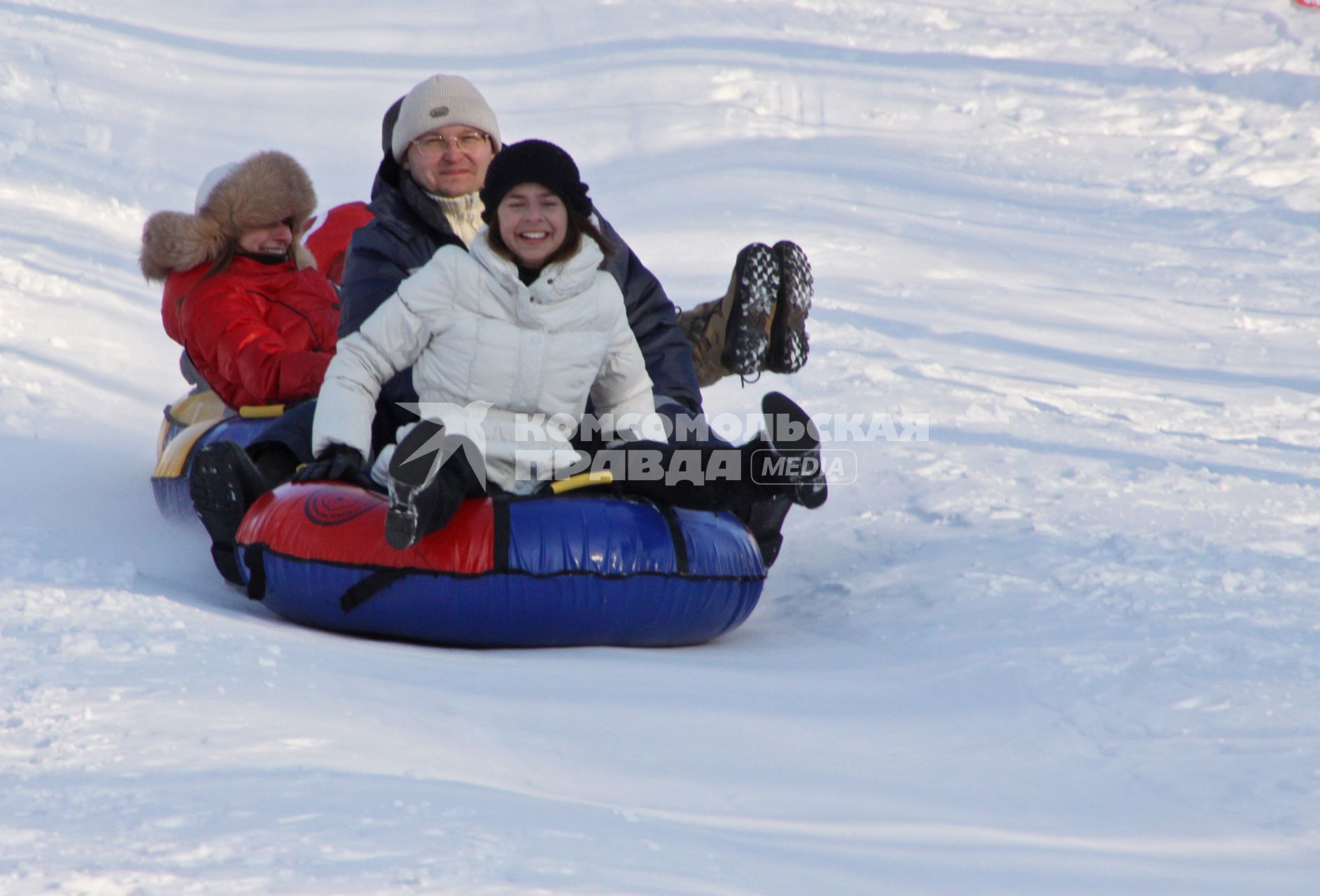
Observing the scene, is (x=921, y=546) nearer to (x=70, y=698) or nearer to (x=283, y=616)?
(x=283, y=616)

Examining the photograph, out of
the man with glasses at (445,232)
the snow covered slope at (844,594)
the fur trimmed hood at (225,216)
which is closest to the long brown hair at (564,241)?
the man with glasses at (445,232)

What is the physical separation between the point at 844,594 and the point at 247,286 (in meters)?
1.98

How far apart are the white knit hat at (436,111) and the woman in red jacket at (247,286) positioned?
0.51 m

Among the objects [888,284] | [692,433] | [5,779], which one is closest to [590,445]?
[692,433]

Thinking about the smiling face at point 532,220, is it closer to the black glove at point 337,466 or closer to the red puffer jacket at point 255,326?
the black glove at point 337,466

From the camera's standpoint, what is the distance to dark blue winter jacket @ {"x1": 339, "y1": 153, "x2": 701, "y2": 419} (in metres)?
3.52

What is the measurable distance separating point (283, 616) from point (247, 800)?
1.38m

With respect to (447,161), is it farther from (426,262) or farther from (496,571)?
(496,571)

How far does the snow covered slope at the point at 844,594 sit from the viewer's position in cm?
171

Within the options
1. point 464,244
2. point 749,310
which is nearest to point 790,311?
point 749,310

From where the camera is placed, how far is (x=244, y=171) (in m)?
4.03

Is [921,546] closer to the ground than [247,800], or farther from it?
farther from it

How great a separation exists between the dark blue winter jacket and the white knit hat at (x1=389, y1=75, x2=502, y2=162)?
10 cm
